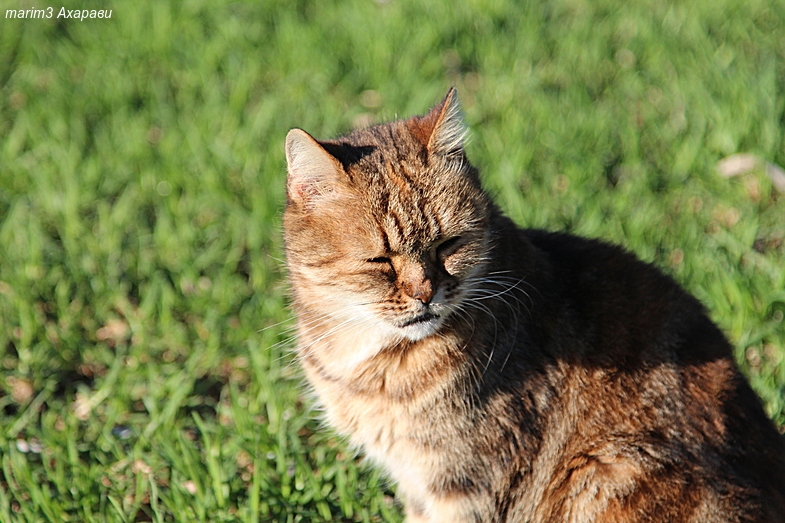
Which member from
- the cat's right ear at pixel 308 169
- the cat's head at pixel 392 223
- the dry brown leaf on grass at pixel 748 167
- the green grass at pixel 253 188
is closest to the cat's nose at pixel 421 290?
the cat's head at pixel 392 223

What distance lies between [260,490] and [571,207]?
6.85ft

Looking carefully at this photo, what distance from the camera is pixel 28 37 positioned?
5.60 meters

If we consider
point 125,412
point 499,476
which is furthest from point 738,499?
point 125,412

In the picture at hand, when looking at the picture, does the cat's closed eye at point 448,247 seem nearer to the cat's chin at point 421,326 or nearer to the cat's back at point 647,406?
the cat's chin at point 421,326

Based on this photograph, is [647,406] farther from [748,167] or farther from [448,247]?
[748,167]

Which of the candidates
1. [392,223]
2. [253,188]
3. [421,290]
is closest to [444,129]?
[392,223]

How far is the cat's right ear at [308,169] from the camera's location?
91.6 inches

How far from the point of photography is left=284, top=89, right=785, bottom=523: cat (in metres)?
2.38

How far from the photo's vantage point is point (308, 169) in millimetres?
2416

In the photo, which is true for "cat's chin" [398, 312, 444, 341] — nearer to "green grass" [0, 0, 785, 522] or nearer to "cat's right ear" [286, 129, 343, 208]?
"cat's right ear" [286, 129, 343, 208]

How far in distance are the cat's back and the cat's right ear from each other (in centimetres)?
70

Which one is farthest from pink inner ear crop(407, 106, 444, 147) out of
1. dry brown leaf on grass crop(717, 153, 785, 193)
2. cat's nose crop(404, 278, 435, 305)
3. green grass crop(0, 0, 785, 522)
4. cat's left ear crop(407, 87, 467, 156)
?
dry brown leaf on grass crop(717, 153, 785, 193)

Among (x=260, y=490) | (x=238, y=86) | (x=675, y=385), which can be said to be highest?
(x=238, y=86)

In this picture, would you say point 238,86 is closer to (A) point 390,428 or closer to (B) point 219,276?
(B) point 219,276
